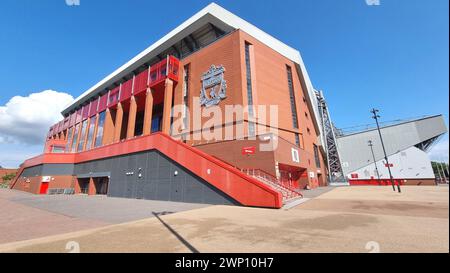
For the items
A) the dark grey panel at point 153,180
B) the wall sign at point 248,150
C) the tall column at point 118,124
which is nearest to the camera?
the dark grey panel at point 153,180

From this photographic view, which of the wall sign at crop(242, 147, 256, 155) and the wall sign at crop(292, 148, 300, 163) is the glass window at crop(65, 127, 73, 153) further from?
the wall sign at crop(292, 148, 300, 163)

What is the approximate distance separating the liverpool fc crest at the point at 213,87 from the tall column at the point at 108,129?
2251 centimetres

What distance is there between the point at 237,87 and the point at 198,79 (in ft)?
26.8

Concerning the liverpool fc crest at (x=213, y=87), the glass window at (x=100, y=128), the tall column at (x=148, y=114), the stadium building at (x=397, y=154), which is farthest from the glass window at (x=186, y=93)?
the stadium building at (x=397, y=154)

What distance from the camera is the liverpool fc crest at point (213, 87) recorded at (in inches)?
1057

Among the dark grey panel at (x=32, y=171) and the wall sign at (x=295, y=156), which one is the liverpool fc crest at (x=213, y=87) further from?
the dark grey panel at (x=32, y=171)

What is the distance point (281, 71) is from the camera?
1318 inches

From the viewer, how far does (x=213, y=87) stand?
28031 millimetres

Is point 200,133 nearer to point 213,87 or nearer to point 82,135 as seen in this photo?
point 213,87

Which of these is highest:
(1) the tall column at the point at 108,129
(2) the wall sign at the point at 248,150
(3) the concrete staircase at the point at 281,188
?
(1) the tall column at the point at 108,129

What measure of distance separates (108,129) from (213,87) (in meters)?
25.2

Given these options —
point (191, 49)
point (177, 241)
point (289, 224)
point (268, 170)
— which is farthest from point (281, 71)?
point (177, 241)

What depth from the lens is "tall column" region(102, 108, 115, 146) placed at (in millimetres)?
38219
